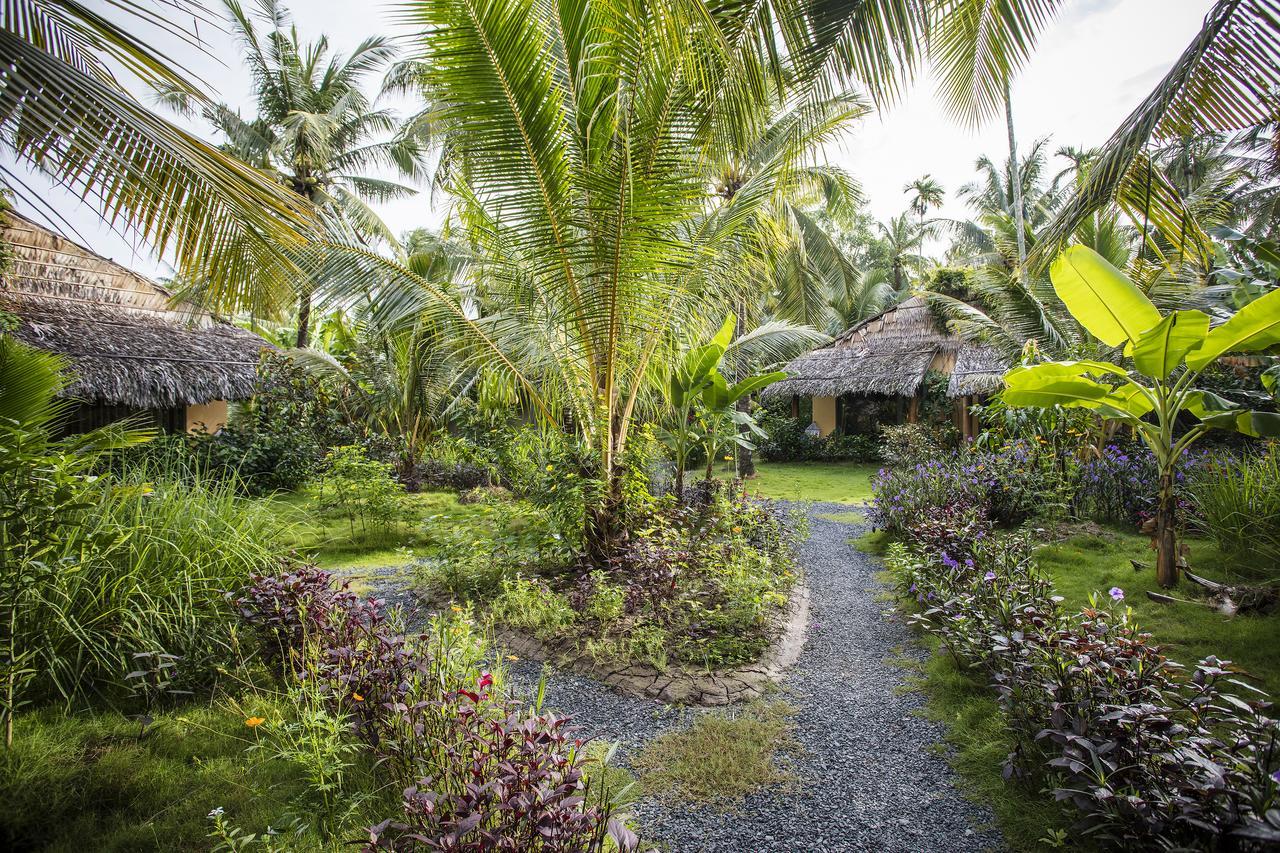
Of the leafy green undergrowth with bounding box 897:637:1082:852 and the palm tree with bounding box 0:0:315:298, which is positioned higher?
the palm tree with bounding box 0:0:315:298

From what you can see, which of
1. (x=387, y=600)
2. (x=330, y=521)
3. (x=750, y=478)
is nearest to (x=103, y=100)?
(x=387, y=600)

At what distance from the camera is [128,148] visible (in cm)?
245

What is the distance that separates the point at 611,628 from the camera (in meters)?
4.42

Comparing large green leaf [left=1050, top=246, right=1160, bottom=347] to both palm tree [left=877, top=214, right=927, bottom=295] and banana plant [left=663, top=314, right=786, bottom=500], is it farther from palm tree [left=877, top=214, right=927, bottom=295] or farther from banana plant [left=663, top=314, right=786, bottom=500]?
palm tree [left=877, top=214, right=927, bottom=295]

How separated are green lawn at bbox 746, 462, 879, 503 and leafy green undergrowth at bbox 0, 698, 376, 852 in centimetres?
858

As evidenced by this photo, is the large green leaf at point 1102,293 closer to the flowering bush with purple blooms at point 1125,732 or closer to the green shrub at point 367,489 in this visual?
the flowering bush with purple blooms at point 1125,732

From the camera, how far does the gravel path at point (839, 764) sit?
2.52m

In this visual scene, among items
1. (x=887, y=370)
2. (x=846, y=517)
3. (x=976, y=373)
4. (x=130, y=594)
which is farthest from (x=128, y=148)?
(x=887, y=370)

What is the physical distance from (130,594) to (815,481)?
12112 millimetres

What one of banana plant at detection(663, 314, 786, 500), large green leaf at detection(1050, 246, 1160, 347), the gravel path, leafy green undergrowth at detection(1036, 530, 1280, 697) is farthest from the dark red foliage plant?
large green leaf at detection(1050, 246, 1160, 347)

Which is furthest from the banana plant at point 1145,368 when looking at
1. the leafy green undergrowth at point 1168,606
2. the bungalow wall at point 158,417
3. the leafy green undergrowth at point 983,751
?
the bungalow wall at point 158,417

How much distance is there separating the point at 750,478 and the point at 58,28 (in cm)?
1217

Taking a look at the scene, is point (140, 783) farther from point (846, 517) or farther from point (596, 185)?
point (846, 517)

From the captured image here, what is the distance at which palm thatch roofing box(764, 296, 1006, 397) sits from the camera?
14602 mm
